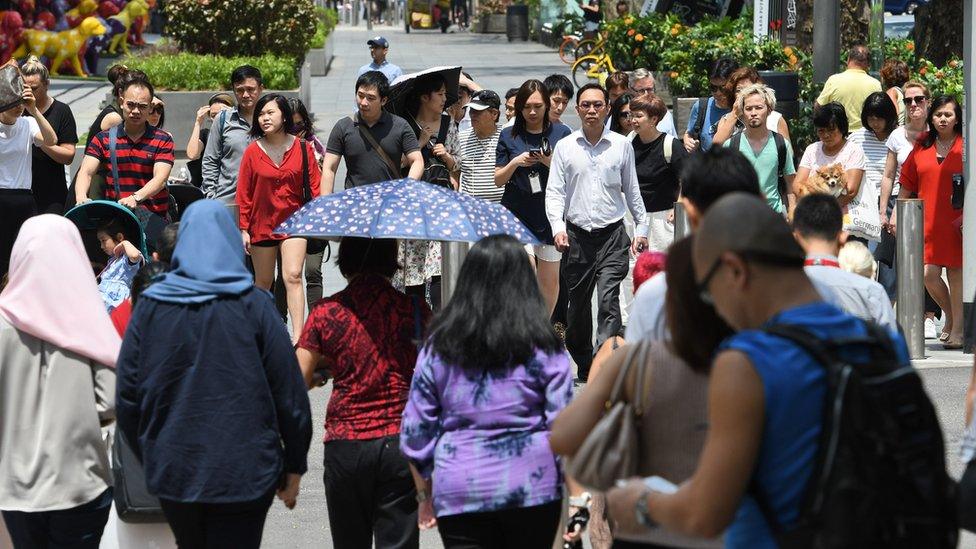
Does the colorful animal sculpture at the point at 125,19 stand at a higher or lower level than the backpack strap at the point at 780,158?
higher

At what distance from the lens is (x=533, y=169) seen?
1027 cm

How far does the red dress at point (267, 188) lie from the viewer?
10.1 meters

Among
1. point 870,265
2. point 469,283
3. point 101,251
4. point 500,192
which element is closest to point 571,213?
point 500,192

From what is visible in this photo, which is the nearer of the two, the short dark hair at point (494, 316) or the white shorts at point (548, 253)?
the short dark hair at point (494, 316)

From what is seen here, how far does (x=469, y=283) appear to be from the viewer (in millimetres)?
4859

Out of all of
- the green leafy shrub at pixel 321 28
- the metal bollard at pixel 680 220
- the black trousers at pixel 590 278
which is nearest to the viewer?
the black trousers at pixel 590 278

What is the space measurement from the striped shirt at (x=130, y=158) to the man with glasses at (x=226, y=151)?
0.76 metres

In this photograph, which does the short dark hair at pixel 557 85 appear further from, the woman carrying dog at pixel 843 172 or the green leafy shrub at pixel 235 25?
the green leafy shrub at pixel 235 25

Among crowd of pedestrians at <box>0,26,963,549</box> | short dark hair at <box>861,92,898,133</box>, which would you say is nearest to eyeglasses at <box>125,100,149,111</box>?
crowd of pedestrians at <box>0,26,963,549</box>

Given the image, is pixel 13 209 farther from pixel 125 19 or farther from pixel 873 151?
pixel 125 19

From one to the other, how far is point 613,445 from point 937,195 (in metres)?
7.84

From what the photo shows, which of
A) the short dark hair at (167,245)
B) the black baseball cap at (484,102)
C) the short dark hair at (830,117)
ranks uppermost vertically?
the black baseball cap at (484,102)

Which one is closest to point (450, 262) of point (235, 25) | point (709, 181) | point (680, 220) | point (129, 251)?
point (680, 220)

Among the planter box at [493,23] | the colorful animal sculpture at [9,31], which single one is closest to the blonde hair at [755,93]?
the colorful animal sculpture at [9,31]
